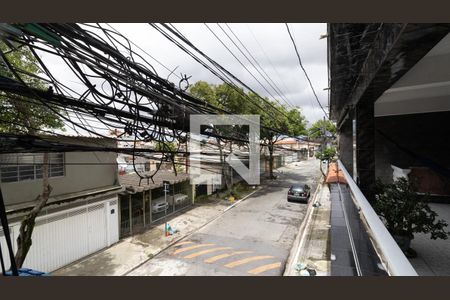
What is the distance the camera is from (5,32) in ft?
6.77

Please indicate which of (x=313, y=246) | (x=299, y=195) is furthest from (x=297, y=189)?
(x=313, y=246)

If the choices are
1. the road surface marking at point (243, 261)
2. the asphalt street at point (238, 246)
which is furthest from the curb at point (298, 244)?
the road surface marking at point (243, 261)

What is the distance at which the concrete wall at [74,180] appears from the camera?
6.85m

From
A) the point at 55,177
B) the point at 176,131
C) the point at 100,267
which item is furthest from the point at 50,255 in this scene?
the point at 176,131

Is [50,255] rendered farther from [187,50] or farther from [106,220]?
[187,50]

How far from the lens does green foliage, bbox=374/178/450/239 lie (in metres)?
3.71

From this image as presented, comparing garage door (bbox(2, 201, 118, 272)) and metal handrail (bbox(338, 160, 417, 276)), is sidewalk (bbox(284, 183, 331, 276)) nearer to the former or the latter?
metal handrail (bbox(338, 160, 417, 276))

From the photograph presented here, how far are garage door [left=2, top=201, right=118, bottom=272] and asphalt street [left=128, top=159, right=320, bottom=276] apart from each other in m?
2.49

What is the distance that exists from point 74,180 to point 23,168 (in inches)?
63.7

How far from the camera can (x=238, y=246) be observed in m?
9.41

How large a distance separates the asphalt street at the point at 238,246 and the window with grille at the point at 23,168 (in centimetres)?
438

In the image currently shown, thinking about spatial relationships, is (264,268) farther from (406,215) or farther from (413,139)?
(413,139)

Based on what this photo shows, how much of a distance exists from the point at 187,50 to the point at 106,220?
8.40m

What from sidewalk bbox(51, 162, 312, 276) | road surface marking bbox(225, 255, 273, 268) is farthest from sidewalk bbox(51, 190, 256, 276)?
road surface marking bbox(225, 255, 273, 268)
